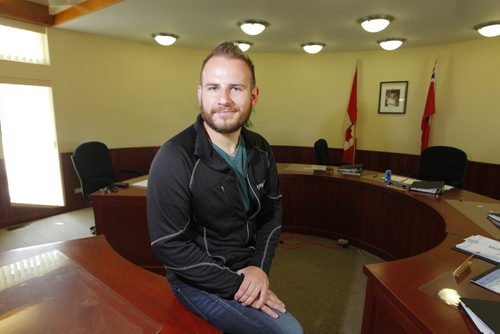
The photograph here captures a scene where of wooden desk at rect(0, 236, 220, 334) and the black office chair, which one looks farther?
the black office chair

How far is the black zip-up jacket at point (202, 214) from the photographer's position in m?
1.01

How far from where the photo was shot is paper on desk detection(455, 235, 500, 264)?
1.28 m

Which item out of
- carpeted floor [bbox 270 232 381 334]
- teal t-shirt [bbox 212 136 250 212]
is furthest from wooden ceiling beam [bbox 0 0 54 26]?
carpeted floor [bbox 270 232 381 334]

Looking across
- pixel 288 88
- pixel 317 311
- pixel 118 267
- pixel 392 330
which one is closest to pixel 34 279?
pixel 118 267

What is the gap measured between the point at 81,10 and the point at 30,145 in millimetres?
1919

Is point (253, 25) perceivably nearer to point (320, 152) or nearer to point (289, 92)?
point (320, 152)

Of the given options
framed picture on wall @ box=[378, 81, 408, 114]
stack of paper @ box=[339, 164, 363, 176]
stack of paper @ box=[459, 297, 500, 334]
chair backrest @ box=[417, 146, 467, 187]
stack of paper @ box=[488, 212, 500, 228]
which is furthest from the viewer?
framed picture on wall @ box=[378, 81, 408, 114]

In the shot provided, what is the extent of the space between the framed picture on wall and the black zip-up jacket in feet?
14.2

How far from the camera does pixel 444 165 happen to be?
321 centimetres

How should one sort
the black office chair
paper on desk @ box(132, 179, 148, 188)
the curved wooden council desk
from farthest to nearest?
the black office chair → paper on desk @ box(132, 179, 148, 188) → the curved wooden council desk

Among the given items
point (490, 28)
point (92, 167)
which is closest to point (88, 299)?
point (92, 167)

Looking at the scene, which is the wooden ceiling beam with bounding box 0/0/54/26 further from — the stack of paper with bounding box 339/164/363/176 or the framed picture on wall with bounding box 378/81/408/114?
the framed picture on wall with bounding box 378/81/408/114

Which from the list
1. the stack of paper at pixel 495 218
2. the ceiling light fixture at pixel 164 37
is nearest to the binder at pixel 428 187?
the stack of paper at pixel 495 218

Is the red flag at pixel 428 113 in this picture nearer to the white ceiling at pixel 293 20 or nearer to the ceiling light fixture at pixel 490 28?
the white ceiling at pixel 293 20
